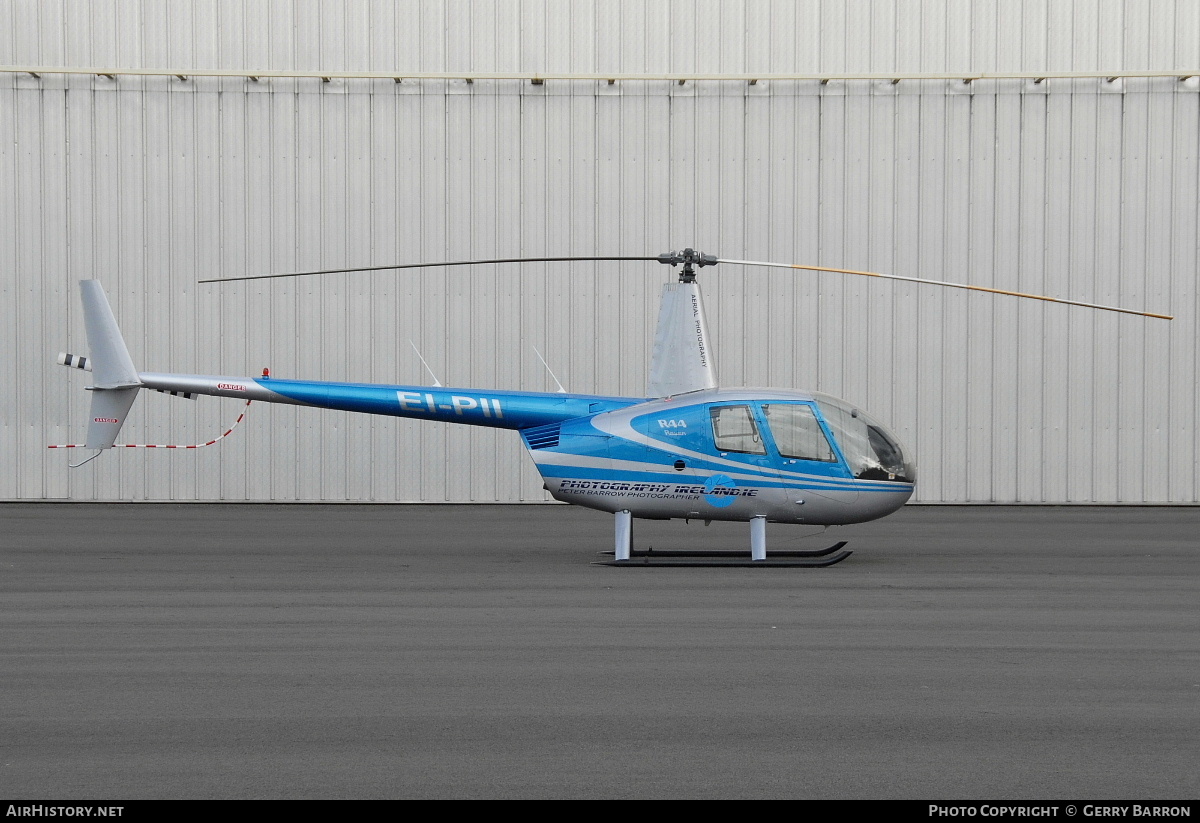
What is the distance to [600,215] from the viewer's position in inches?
760

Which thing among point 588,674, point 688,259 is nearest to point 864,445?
point 688,259

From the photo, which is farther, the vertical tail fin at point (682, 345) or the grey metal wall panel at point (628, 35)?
the grey metal wall panel at point (628, 35)

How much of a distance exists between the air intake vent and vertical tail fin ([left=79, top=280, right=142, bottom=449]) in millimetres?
4278

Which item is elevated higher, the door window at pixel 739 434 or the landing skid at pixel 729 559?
the door window at pixel 739 434

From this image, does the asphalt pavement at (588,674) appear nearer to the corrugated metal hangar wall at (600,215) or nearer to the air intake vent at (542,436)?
the air intake vent at (542,436)

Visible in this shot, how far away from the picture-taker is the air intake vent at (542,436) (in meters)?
12.7

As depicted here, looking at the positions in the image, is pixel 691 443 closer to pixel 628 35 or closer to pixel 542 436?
pixel 542 436

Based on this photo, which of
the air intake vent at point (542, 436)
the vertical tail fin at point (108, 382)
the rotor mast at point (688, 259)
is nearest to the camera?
the rotor mast at point (688, 259)

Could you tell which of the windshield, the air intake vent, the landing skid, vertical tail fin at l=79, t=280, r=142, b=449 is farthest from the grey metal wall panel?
the landing skid

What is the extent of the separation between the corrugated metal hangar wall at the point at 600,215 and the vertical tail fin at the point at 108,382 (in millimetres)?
6072

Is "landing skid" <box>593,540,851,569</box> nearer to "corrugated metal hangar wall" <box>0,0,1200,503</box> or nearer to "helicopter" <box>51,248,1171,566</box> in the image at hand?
"helicopter" <box>51,248,1171,566</box>

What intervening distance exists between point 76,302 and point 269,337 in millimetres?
3136

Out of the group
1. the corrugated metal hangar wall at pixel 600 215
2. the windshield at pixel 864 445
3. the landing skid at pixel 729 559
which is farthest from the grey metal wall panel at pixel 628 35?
A: the landing skid at pixel 729 559

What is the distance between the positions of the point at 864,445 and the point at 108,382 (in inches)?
315
